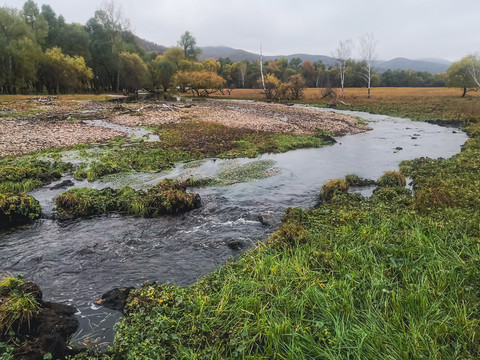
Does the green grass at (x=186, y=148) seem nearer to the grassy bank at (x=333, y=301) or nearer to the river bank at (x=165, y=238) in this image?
the river bank at (x=165, y=238)

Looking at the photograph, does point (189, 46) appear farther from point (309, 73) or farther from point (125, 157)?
point (125, 157)

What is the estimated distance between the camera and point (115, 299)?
633cm

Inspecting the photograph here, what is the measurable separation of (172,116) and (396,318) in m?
34.9

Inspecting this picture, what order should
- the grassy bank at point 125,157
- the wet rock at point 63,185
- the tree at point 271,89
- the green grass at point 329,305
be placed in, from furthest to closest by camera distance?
the tree at point 271,89, the wet rock at point 63,185, the grassy bank at point 125,157, the green grass at point 329,305

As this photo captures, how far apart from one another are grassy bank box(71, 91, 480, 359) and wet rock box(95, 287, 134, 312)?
263mm

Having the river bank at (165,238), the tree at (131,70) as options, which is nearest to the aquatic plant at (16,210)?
the river bank at (165,238)

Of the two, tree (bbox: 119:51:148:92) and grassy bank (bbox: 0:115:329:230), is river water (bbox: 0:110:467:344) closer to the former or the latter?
grassy bank (bbox: 0:115:329:230)

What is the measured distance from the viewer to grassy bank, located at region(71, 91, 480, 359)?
4449 millimetres

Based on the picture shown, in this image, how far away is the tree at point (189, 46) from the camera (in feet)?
373

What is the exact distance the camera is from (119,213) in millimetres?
11141

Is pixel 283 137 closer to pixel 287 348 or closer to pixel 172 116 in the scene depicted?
pixel 172 116

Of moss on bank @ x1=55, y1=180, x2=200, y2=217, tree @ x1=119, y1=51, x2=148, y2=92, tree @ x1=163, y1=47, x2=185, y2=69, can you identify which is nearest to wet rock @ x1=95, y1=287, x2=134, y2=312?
moss on bank @ x1=55, y1=180, x2=200, y2=217

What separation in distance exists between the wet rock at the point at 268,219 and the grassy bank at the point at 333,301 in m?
1.63

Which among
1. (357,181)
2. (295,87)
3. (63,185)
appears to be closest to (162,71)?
(295,87)
